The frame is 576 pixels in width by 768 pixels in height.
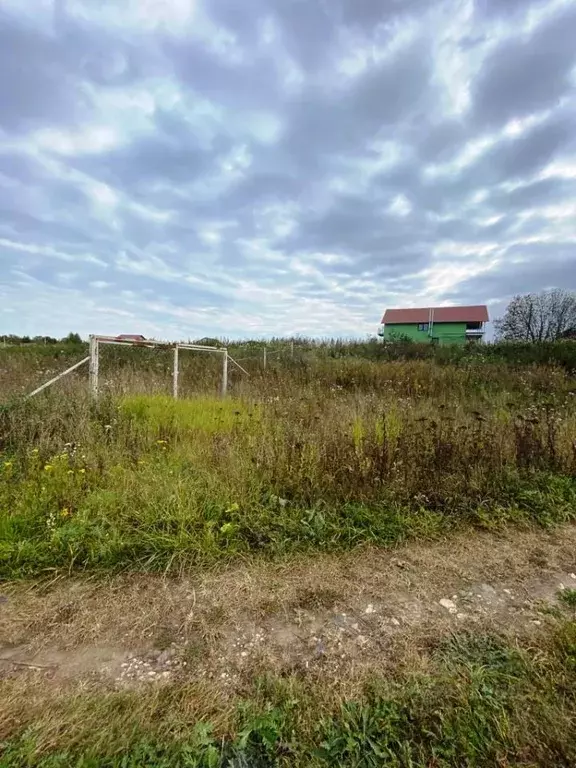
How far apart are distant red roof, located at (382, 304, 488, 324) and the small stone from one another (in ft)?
162

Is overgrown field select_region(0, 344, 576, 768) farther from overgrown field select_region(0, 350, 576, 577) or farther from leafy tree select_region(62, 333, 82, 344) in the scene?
leafy tree select_region(62, 333, 82, 344)

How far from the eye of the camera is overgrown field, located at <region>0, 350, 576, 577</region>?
2.65 metres

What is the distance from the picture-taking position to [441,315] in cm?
4859

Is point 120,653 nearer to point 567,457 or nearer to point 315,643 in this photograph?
point 315,643

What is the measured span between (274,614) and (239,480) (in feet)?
4.43

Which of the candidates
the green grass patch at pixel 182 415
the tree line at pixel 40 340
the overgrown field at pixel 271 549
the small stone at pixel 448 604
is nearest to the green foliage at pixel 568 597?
the overgrown field at pixel 271 549

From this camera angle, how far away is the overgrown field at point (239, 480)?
2646mm

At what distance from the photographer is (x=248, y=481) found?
3.33 m

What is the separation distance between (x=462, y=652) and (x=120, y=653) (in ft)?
5.74

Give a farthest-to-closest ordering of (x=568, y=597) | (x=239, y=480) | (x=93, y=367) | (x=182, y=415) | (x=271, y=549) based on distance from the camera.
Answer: (x=93, y=367)
(x=182, y=415)
(x=239, y=480)
(x=271, y=549)
(x=568, y=597)

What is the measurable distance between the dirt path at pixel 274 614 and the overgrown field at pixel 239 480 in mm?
248

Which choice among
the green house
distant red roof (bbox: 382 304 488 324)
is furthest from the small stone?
distant red roof (bbox: 382 304 488 324)

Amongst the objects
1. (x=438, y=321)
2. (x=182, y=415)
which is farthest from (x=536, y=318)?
(x=182, y=415)

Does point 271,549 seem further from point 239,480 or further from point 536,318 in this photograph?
point 536,318
